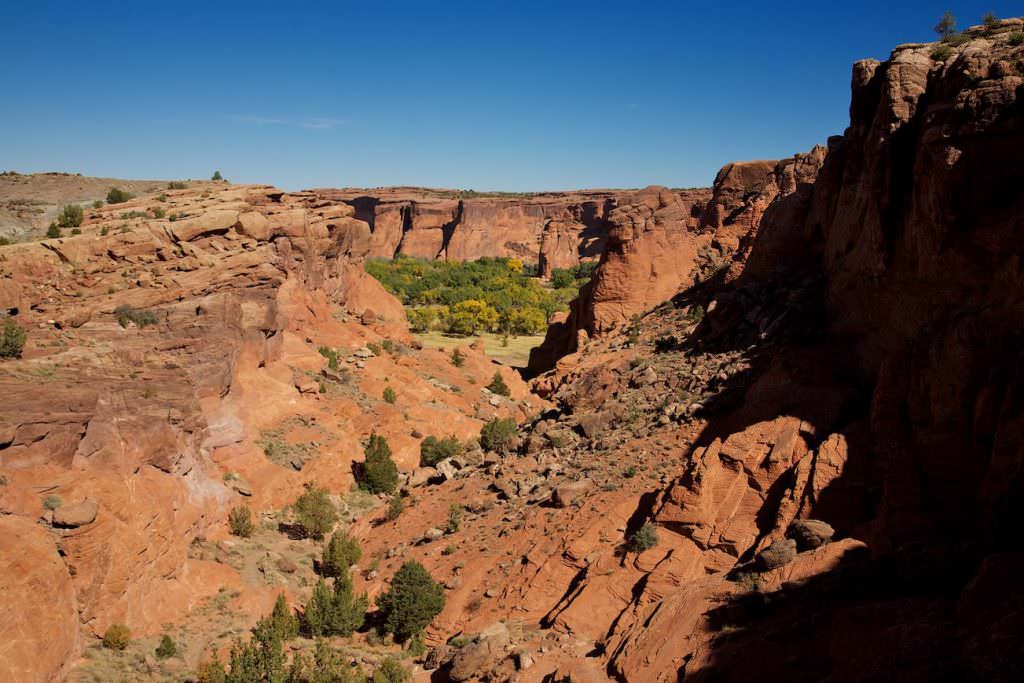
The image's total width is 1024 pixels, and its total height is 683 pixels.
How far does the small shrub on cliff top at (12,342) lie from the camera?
75.6 feet

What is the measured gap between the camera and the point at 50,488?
17.8m

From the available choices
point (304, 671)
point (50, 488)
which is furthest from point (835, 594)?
point (50, 488)

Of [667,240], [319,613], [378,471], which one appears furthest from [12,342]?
[667,240]

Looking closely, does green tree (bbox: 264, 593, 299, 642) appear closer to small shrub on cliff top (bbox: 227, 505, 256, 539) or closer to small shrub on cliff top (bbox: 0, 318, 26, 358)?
small shrub on cliff top (bbox: 227, 505, 256, 539)

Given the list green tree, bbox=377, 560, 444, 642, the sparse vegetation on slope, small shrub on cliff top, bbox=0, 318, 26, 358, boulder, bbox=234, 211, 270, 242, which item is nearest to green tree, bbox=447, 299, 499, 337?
the sparse vegetation on slope

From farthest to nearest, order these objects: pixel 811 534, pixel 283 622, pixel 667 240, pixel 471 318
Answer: pixel 471 318 → pixel 667 240 → pixel 283 622 → pixel 811 534

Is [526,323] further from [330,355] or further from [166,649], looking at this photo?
[166,649]

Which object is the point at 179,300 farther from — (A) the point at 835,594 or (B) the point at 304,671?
(A) the point at 835,594

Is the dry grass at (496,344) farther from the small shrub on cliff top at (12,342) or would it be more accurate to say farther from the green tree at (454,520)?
the small shrub on cliff top at (12,342)

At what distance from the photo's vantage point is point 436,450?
1297 inches

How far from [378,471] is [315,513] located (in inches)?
171

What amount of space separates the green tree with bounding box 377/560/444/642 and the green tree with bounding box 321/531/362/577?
3.70 m

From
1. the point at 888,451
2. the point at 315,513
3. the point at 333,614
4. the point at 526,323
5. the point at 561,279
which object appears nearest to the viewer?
the point at 888,451

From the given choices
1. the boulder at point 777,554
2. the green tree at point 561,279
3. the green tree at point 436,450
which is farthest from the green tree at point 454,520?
the green tree at point 561,279
